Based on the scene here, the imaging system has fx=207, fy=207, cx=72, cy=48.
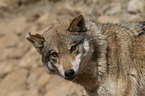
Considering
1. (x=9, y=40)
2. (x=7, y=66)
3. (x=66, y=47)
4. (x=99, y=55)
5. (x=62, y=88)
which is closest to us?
(x=66, y=47)

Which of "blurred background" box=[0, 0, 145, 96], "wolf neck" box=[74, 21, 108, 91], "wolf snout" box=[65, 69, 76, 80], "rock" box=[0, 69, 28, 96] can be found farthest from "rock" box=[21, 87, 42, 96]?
"wolf snout" box=[65, 69, 76, 80]

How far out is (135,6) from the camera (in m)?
6.15

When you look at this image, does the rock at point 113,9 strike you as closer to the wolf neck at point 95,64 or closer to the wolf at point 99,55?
the wolf at point 99,55

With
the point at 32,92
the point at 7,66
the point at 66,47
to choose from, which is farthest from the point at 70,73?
the point at 7,66

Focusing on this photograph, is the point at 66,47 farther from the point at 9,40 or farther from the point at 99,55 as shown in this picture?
the point at 9,40

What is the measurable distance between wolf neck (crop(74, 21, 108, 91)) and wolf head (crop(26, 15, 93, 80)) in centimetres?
15

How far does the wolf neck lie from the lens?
12.2ft

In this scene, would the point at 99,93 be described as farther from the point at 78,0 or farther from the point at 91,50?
the point at 78,0

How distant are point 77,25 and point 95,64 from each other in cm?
78

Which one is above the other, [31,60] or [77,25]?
[77,25]

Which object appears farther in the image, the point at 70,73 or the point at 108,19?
the point at 108,19

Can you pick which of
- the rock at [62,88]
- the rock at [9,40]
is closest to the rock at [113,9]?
the rock at [62,88]

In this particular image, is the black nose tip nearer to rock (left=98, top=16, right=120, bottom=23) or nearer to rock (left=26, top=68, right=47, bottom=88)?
rock (left=98, top=16, right=120, bottom=23)

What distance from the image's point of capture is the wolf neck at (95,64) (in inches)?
147
